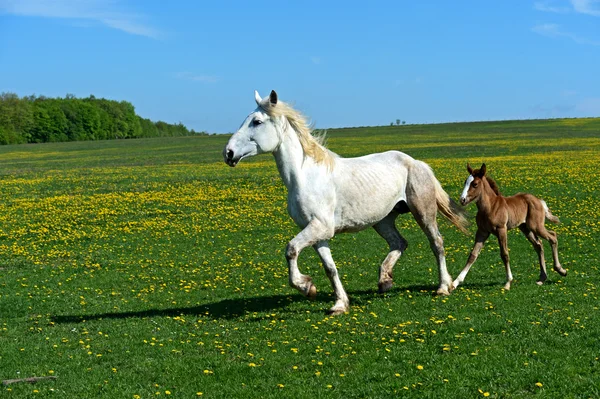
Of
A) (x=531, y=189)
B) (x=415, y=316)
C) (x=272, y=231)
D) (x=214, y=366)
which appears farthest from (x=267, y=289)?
(x=531, y=189)

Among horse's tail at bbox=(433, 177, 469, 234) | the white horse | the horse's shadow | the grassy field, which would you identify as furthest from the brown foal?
the horse's shadow

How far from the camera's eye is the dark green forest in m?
140

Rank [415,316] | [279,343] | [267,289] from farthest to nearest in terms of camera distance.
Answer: [267,289], [415,316], [279,343]

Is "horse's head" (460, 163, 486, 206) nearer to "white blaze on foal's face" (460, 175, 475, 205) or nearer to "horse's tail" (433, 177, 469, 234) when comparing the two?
"white blaze on foal's face" (460, 175, 475, 205)

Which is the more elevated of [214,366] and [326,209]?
[326,209]

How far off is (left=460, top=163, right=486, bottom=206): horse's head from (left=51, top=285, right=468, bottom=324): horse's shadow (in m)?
1.71

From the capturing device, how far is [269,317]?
10547 mm

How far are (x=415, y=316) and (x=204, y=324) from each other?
3.18 metres

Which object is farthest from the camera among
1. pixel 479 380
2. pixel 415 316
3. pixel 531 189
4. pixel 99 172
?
pixel 99 172

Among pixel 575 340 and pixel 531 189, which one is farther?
pixel 531 189

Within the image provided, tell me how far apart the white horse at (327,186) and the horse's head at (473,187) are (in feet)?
1.78

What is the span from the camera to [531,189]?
29141 mm

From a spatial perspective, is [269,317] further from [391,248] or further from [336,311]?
[391,248]

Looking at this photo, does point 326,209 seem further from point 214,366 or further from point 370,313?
point 214,366
